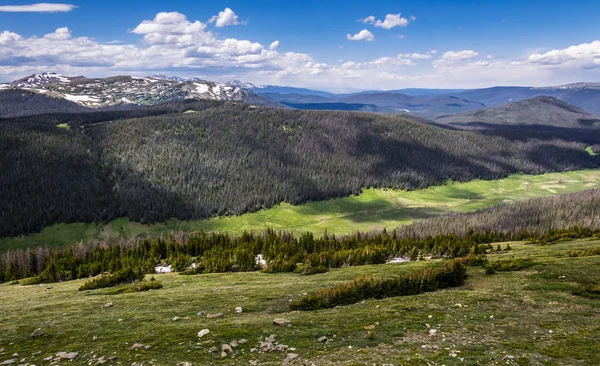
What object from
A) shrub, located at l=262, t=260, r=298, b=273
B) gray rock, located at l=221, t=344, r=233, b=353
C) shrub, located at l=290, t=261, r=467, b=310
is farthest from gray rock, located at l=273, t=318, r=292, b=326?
shrub, located at l=262, t=260, r=298, b=273

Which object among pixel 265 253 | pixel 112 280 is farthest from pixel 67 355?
pixel 265 253

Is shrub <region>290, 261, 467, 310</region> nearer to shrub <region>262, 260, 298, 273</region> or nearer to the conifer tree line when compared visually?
the conifer tree line

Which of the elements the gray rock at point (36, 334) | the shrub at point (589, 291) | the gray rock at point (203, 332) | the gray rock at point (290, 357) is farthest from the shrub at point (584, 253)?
the gray rock at point (36, 334)

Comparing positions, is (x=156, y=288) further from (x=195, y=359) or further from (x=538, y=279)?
(x=538, y=279)

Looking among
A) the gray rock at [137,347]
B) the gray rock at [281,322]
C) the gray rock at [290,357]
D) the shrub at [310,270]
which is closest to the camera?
the gray rock at [290,357]

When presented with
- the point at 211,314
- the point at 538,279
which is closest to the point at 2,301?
the point at 211,314

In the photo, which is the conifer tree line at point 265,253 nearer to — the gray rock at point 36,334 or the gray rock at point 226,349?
the gray rock at point 36,334
